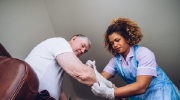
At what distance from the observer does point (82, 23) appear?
1.29 m

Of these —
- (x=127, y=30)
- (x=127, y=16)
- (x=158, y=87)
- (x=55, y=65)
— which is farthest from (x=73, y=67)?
(x=127, y=16)

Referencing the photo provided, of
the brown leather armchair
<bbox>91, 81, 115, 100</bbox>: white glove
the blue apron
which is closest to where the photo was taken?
the brown leather armchair

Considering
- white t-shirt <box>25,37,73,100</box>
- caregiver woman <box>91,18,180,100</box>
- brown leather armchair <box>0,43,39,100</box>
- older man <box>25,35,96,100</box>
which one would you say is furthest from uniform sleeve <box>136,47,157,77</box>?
brown leather armchair <box>0,43,39,100</box>

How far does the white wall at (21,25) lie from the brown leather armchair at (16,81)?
581 mm

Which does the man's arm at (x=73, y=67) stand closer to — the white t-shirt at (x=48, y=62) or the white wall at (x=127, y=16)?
the white t-shirt at (x=48, y=62)

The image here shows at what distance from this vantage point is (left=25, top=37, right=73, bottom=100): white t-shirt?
0.60 m

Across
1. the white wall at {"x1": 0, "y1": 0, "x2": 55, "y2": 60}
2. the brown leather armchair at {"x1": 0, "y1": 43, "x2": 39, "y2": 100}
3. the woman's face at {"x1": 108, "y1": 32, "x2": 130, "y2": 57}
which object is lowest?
the woman's face at {"x1": 108, "y1": 32, "x2": 130, "y2": 57}

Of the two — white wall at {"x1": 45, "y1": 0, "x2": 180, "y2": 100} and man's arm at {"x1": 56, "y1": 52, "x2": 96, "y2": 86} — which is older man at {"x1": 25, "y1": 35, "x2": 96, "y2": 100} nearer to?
man's arm at {"x1": 56, "y1": 52, "x2": 96, "y2": 86}

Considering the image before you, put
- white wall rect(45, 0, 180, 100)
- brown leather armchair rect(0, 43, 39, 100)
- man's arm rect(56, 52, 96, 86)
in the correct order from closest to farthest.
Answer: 1. brown leather armchair rect(0, 43, 39, 100)
2. man's arm rect(56, 52, 96, 86)
3. white wall rect(45, 0, 180, 100)

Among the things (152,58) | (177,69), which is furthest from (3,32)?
(177,69)

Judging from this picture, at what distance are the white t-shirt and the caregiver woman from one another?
34 centimetres

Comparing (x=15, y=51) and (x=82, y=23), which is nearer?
(x=15, y=51)

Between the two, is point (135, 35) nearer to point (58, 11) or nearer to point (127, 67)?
point (127, 67)

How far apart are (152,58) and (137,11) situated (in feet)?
2.11
